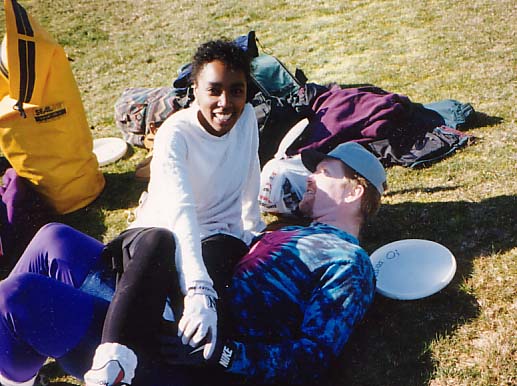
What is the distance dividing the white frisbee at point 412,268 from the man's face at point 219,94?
56.6 inches

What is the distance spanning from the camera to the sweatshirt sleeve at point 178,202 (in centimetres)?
269

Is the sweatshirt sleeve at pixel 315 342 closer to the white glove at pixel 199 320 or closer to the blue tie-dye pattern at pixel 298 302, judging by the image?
the blue tie-dye pattern at pixel 298 302

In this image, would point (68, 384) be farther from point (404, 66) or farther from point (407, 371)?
point (404, 66)

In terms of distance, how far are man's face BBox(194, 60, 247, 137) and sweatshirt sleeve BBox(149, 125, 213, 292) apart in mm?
232

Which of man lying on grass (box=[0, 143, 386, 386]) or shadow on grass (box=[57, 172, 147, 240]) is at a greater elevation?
man lying on grass (box=[0, 143, 386, 386])

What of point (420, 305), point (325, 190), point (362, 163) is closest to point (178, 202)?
point (325, 190)

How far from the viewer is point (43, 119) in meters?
5.01

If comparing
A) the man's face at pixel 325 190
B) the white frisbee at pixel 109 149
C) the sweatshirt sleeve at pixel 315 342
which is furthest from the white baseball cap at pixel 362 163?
the white frisbee at pixel 109 149

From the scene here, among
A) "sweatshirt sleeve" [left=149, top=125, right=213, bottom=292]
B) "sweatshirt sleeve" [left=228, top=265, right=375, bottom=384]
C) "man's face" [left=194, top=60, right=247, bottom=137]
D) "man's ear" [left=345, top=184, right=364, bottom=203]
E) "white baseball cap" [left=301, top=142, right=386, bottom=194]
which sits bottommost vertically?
"sweatshirt sleeve" [left=228, top=265, right=375, bottom=384]

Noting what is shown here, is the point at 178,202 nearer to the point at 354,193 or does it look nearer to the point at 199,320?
the point at 199,320

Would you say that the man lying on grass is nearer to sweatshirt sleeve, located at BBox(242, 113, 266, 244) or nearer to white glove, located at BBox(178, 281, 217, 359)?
white glove, located at BBox(178, 281, 217, 359)

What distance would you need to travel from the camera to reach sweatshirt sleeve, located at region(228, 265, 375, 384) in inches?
107

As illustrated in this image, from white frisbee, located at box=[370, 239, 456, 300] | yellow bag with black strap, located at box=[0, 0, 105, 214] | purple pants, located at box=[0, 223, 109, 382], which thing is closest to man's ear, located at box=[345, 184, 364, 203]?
white frisbee, located at box=[370, 239, 456, 300]

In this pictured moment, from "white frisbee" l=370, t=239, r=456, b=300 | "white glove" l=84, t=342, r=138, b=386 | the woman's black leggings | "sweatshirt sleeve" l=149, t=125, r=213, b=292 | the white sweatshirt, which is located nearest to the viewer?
"white glove" l=84, t=342, r=138, b=386
